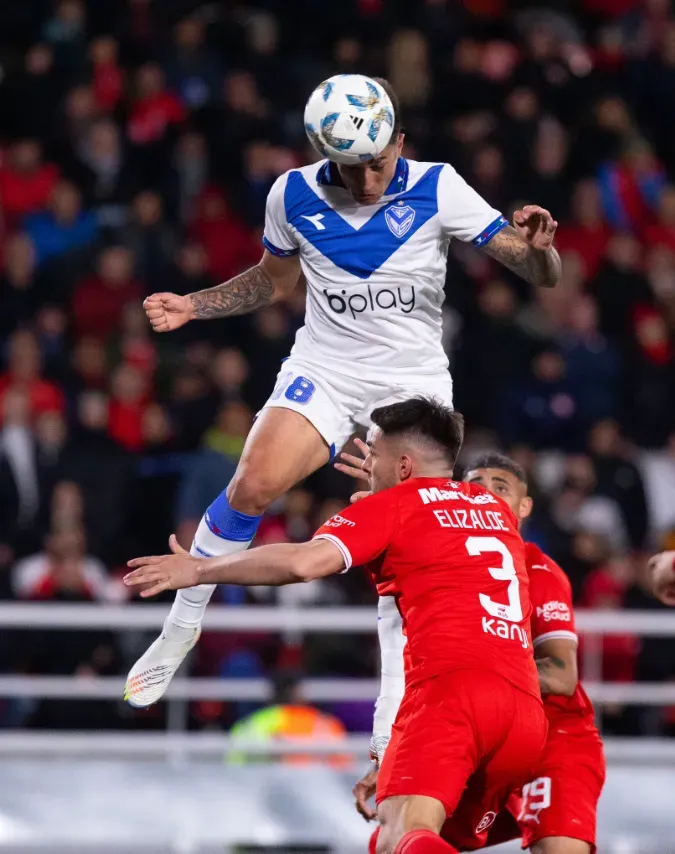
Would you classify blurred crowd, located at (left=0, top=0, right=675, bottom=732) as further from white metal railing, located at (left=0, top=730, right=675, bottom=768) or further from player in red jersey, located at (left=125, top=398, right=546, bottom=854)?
Answer: player in red jersey, located at (left=125, top=398, right=546, bottom=854)

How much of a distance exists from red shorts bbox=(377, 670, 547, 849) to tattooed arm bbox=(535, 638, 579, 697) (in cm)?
43

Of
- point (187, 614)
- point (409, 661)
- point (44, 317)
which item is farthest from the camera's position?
point (44, 317)

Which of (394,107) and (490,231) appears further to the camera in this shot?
(490,231)

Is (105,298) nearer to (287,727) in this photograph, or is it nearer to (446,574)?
(287,727)

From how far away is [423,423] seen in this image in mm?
5203

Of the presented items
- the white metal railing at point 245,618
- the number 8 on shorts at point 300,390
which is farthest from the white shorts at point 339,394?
the white metal railing at point 245,618

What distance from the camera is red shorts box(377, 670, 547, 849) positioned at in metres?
4.81

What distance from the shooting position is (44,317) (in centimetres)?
1061

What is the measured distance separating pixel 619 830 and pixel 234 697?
222 cm

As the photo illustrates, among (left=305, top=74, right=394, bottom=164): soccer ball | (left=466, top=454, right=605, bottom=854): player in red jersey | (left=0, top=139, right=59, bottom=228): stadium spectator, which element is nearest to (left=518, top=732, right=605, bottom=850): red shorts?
(left=466, top=454, right=605, bottom=854): player in red jersey

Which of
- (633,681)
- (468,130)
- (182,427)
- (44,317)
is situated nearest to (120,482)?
(182,427)

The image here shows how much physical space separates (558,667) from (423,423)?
103 cm

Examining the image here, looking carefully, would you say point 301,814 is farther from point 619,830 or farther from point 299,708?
point 619,830

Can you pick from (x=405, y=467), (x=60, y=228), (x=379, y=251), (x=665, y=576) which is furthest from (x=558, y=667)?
(x=60, y=228)
